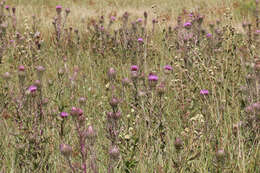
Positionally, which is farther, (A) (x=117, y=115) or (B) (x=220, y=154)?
(A) (x=117, y=115)

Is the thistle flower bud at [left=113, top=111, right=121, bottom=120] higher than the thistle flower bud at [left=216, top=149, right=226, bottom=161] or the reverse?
higher

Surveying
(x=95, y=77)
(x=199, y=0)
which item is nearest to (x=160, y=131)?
(x=95, y=77)

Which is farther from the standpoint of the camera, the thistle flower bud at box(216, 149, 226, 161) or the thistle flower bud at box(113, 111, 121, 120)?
the thistle flower bud at box(113, 111, 121, 120)

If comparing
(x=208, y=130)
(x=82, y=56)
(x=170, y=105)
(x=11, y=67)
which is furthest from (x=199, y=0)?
(x=208, y=130)

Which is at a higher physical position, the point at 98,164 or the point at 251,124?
the point at 251,124

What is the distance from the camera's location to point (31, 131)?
1.62 metres

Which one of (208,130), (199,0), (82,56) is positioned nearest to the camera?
(208,130)

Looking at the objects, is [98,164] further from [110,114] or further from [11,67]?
[11,67]

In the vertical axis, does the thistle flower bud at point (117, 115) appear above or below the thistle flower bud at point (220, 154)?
Answer: above

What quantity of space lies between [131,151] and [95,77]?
165 centimetres

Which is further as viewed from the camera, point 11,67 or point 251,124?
point 11,67

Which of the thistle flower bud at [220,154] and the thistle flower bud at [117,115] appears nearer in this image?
the thistle flower bud at [220,154]

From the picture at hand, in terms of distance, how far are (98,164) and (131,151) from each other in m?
0.17

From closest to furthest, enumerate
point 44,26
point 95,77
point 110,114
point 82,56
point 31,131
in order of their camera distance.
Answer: point 110,114 → point 31,131 → point 95,77 → point 82,56 → point 44,26
